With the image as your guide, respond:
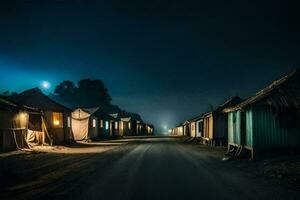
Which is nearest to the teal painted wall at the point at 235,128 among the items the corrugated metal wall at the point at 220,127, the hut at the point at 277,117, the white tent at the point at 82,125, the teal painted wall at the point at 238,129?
the teal painted wall at the point at 238,129

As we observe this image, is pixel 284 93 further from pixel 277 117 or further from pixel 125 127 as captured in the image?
pixel 125 127

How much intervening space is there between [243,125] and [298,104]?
4026mm

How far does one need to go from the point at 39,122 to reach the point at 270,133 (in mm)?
21114

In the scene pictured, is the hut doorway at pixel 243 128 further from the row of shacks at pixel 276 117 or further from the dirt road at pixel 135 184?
the dirt road at pixel 135 184

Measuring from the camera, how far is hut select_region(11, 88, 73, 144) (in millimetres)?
29438

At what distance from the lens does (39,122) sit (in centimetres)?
2767

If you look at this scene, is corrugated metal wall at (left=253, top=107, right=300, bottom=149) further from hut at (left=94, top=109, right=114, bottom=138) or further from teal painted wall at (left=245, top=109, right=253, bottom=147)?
hut at (left=94, top=109, right=114, bottom=138)

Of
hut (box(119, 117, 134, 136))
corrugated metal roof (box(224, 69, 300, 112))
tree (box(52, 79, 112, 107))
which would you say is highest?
tree (box(52, 79, 112, 107))

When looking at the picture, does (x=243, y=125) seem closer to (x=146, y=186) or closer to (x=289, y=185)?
(x=289, y=185)

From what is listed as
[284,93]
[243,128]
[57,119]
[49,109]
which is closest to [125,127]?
[57,119]

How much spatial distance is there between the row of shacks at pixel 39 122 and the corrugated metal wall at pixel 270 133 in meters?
17.5

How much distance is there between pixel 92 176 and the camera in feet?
37.8

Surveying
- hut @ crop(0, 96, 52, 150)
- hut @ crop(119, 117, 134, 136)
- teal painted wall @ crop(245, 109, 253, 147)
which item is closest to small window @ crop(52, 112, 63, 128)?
hut @ crop(0, 96, 52, 150)

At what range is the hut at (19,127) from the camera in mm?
21188
